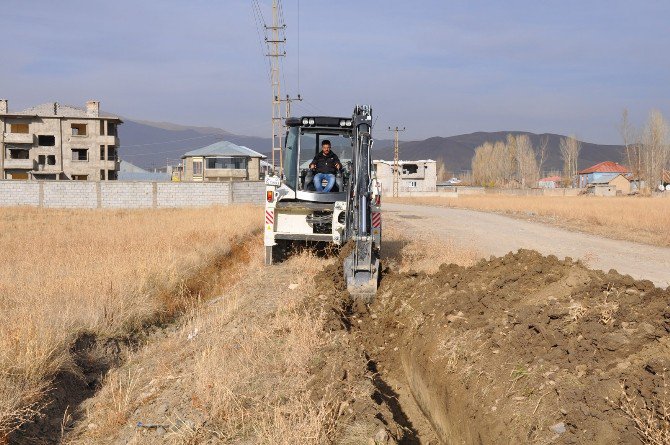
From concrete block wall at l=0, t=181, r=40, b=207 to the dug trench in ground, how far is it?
38.0 meters

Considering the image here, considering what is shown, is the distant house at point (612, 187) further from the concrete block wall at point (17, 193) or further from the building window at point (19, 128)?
the building window at point (19, 128)

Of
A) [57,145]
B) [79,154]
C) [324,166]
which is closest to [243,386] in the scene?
A: [324,166]

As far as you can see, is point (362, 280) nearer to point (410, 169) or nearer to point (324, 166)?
point (324, 166)

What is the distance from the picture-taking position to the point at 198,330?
8523 millimetres

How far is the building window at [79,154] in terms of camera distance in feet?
250

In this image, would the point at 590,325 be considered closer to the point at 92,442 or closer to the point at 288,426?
the point at 288,426

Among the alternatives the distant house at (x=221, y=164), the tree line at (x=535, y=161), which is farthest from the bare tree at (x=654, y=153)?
the distant house at (x=221, y=164)

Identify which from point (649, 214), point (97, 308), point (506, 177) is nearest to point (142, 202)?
point (649, 214)

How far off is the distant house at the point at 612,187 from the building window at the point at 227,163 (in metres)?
48.2

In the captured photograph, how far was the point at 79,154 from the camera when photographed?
7681 cm

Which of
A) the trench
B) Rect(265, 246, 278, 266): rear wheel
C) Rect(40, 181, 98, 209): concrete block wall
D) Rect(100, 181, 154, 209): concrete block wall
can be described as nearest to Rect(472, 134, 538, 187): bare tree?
Rect(100, 181, 154, 209): concrete block wall

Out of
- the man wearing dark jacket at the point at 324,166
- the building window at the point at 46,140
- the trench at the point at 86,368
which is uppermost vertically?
the building window at the point at 46,140

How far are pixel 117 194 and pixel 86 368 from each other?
3738cm

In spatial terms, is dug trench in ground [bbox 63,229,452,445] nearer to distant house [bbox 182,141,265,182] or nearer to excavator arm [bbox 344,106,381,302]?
excavator arm [bbox 344,106,381,302]
